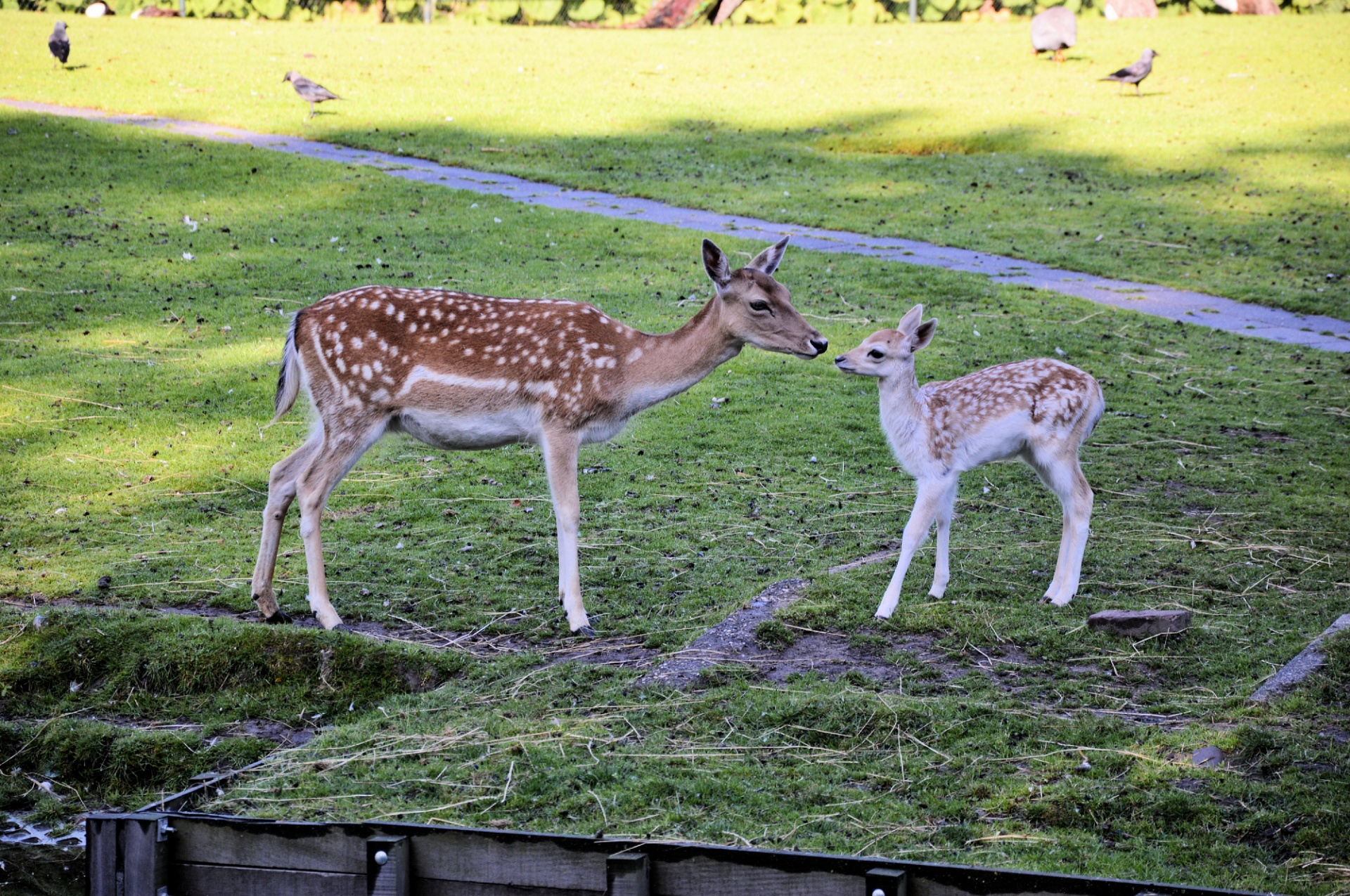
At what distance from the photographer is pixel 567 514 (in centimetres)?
738

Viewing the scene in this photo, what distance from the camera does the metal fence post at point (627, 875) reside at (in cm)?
369

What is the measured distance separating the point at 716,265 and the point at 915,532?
1858 mm

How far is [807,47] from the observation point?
Result: 3022cm

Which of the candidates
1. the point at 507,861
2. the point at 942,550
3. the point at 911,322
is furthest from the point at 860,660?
the point at 507,861

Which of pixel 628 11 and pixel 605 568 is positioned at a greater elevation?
pixel 628 11

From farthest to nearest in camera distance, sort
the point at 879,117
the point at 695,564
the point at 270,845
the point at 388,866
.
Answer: the point at 879,117 < the point at 695,564 < the point at 270,845 < the point at 388,866

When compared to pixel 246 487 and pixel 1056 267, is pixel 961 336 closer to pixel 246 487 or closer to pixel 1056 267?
pixel 1056 267

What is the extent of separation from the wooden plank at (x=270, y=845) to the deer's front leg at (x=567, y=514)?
325 cm

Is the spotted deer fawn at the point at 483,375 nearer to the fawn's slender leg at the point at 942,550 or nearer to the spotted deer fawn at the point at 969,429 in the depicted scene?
the spotted deer fawn at the point at 969,429

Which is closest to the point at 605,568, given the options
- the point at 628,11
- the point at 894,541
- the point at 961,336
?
the point at 894,541

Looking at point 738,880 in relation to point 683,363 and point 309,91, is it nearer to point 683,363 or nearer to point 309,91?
point 683,363

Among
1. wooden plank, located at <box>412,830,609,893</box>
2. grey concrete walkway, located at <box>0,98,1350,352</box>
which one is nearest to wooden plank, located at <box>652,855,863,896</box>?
wooden plank, located at <box>412,830,609,893</box>

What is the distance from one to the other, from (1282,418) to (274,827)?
1012cm

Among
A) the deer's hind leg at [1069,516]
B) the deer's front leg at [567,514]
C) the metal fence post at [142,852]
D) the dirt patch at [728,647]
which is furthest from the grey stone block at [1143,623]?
the metal fence post at [142,852]
